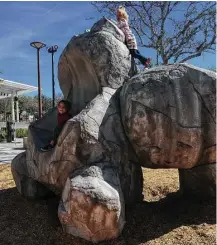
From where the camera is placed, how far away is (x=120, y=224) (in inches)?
142

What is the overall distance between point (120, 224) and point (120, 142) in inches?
35.8

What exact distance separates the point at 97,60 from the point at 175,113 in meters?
1.29

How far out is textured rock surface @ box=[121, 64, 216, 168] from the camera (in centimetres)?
383

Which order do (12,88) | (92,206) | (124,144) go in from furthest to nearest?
(12,88) → (124,144) → (92,206)

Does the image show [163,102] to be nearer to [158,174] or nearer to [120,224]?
[120,224]

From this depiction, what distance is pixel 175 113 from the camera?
384 cm

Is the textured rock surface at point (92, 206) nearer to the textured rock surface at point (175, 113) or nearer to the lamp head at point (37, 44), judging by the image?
the textured rock surface at point (175, 113)

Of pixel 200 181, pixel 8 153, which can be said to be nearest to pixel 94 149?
pixel 200 181

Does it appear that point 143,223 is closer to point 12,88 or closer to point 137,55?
point 137,55

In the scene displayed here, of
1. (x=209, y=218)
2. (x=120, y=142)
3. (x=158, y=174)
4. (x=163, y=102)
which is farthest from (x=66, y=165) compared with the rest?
(x=158, y=174)

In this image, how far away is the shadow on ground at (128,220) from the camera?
12.6 ft

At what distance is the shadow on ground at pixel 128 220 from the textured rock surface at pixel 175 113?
73 cm

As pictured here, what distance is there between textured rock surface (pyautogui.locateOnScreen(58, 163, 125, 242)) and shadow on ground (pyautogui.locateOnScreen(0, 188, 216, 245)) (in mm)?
142

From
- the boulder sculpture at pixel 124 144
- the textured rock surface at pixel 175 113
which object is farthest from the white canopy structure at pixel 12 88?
the textured rock surface at pixel 175 113
